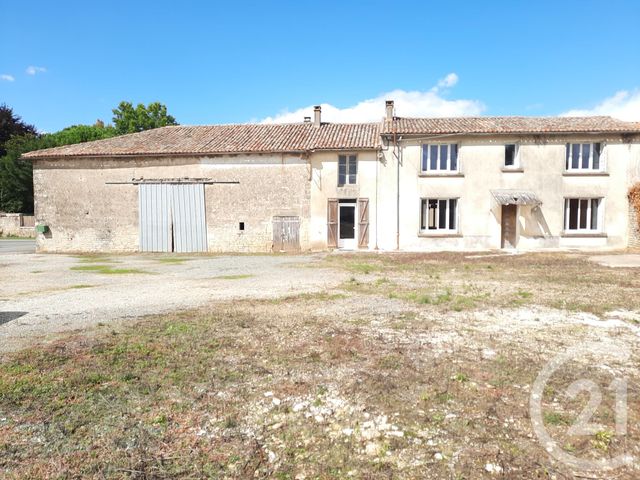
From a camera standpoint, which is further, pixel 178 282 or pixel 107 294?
pixel 178 282

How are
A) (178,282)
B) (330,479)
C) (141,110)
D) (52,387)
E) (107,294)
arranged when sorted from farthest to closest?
1. (141,110)
2. (178,282)
3. (107,294)
4. (52,387)
5. (330,479)

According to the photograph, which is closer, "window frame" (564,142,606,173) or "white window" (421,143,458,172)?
"window frame" (564,142,606,173)

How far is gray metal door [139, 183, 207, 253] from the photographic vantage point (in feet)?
62.5

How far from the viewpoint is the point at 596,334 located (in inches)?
199

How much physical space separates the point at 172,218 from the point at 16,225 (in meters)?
20.9

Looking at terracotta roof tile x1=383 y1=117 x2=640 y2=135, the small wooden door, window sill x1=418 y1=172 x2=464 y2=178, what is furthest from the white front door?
the small wooden door

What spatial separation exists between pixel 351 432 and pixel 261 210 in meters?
16.3

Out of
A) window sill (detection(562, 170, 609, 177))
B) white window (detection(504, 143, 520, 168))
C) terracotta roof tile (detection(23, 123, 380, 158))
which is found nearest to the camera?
window sill (detection(562, 170, 609, 177))

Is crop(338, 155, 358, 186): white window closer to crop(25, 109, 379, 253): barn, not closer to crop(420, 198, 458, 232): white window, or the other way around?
A: crop(25, 109, 379, 253): barn

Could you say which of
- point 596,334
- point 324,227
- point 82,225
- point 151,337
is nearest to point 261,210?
point 324,227

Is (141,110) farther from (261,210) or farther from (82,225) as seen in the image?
(261,210)

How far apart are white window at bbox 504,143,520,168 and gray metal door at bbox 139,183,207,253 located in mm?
14192

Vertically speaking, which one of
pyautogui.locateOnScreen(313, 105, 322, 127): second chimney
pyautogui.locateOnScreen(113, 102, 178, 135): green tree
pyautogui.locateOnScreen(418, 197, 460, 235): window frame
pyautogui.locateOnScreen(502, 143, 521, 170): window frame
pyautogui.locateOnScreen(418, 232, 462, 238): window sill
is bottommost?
pyautogui.locateOnScreen(418, 232, 462, 238): window sill

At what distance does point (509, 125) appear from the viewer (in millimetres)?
18359
